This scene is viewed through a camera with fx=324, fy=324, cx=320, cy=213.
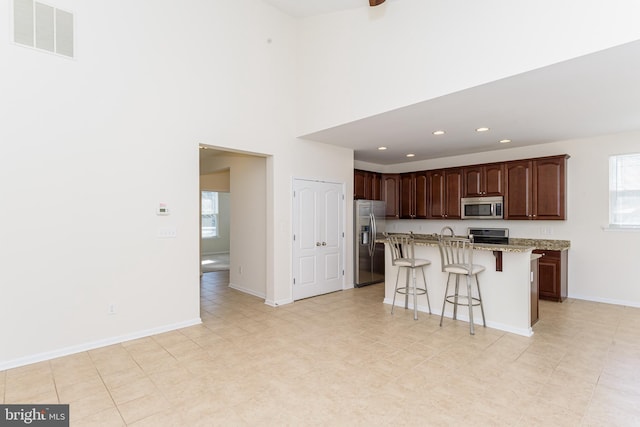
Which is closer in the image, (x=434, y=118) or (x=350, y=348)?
(x=350, y=348)

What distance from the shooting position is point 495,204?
603 centimetres

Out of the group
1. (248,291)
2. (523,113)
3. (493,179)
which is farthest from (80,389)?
(493,179)

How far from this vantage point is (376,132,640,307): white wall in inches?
196

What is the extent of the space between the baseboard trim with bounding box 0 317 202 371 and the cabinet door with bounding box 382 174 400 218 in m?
4.83

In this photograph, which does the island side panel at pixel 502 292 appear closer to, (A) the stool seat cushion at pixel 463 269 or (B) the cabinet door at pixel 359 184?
(A) the stool seat cushion at pixel 463 269

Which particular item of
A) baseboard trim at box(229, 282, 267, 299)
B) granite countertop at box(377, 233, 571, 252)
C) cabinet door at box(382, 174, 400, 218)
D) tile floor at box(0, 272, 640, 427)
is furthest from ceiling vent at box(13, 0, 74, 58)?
cabinet door at box(382, 174, 400, 218)

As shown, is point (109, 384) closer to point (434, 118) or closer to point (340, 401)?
point (340, 401)

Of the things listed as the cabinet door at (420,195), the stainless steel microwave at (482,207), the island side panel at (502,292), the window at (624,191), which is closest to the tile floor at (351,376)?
the island side panel at (502,292)

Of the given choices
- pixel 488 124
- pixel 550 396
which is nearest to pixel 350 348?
pixel 550 396

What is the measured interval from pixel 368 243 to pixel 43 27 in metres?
5.47

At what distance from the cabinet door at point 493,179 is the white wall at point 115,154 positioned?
13.8 feet

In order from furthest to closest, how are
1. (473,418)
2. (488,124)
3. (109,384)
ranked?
(488,124) < (109,384) < (473,418)

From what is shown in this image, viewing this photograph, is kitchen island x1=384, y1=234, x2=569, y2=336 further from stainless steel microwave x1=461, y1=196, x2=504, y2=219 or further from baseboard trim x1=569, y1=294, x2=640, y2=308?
baseboard trim x1=569, y1=294, x2=640, y2=308

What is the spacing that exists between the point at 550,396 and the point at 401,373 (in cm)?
112
